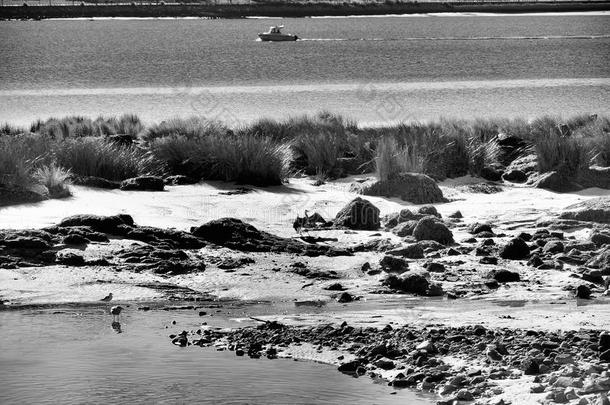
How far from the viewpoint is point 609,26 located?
129 m

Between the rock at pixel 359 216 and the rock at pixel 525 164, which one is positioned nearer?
the rock at pixel 359 216

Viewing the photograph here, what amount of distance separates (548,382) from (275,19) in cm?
14278

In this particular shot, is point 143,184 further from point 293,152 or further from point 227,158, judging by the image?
point 293,152

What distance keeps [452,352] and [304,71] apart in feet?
170

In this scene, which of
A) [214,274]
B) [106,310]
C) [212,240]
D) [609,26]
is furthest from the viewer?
[609,26]

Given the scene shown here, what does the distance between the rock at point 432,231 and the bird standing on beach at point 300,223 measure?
5.02ft

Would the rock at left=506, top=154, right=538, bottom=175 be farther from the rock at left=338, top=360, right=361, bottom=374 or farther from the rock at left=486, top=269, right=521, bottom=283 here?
the rock at left=338, top=360, right=361, bottom=374

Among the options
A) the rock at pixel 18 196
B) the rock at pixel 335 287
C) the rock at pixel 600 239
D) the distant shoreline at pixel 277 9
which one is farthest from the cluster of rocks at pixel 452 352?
the distant shoreline at pixel 277 9

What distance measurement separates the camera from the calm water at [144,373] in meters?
8.55

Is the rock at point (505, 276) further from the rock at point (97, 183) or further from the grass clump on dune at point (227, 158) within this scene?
the rock at point (97, 183)

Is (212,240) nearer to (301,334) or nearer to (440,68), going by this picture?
(301,334)

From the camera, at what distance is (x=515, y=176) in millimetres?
18281

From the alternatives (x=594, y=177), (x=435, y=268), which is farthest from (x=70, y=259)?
(x=594, y=177)

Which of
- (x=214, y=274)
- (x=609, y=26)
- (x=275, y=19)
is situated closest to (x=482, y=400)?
(x=214, y=274)
